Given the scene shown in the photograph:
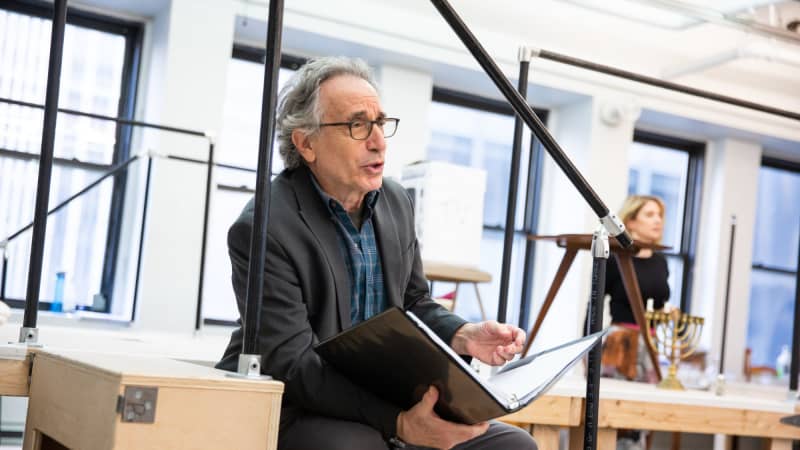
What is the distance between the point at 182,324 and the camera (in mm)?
5602

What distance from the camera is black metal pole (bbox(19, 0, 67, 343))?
164 cm

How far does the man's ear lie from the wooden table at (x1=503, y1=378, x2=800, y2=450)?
3.19 ft

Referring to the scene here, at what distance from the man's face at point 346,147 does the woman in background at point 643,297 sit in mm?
2258

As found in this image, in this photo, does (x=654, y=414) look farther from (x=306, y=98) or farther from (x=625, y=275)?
Answer: (x=306, y=98)

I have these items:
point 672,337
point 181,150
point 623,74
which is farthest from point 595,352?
point 181,150

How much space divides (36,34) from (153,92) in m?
0.83

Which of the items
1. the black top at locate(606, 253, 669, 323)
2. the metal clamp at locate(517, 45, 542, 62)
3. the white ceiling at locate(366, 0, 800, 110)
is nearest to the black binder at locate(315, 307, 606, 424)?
the metal clamp at locate(517, 45, 542, 62)

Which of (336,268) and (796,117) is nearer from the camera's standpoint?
(336,268)

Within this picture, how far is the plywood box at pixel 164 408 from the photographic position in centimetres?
112

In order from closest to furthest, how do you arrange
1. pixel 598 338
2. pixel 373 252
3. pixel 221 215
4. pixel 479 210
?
1. pixel 598 338
2. pixel 373 252
3. pixel 479 210
4. pixel 221 215

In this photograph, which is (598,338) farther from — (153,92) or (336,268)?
(153,92)

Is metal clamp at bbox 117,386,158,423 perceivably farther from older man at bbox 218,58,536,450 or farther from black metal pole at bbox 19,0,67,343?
black metal pole at bbox 19,0,67,343

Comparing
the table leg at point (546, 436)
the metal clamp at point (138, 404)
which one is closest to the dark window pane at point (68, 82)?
the table leg at point (546, 436)

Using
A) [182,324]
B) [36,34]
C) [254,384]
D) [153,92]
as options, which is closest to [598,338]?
[254,384]
